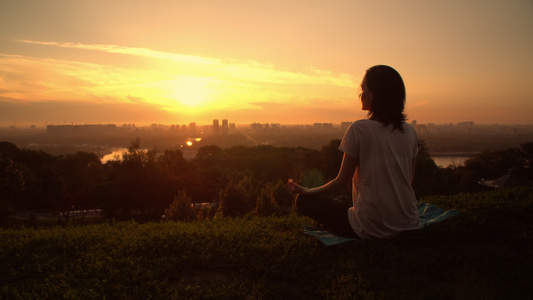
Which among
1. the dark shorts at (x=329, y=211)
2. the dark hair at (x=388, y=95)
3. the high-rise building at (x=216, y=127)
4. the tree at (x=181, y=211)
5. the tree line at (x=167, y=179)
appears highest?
the high-rise building at (x=216, y=127)

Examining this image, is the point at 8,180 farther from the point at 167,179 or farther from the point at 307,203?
the point at 307,203

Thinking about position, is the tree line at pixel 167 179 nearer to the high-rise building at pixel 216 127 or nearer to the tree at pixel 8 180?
the tree at pixel 8 180

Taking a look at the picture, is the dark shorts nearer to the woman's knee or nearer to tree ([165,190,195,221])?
the woman's knee

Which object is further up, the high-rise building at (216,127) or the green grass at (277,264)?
the high-rise building at (216,127)

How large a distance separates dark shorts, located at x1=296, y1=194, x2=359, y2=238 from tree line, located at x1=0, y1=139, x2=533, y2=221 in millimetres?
5340

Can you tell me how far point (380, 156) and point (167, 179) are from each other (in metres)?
23.4

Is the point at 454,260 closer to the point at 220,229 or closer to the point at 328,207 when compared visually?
the point at 328,207

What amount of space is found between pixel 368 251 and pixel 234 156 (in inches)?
1535

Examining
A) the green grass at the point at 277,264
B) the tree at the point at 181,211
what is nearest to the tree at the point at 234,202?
the tree at the point at 181,211

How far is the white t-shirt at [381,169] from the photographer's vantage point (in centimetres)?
330

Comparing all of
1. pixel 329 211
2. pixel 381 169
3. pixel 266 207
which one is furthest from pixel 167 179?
pixel 381 169

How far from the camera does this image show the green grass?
9.87ft

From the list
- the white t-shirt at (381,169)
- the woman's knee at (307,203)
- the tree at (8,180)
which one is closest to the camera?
the white t-shirt at (381,169)

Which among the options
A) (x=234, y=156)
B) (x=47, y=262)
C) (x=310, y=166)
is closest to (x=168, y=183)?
(x=310, y=166)
